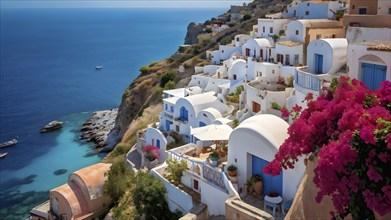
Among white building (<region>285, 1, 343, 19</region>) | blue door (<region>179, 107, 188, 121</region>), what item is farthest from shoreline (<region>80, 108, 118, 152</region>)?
white building (<region>285, 1, 343, 19</region>)

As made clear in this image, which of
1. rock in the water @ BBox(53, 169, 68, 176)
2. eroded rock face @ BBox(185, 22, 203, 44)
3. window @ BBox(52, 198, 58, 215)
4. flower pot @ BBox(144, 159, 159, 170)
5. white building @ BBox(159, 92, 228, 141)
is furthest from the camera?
eroded rock face @ BBox(185, 22, 203, 44)

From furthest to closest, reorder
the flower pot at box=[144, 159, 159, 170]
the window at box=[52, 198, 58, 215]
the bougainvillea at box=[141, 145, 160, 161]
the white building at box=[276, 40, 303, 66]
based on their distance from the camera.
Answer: the white building at box=[276, 40, 303, 66] < the window at box=[52, 198, 58, 215] < the bougainvillea at box=[141, 145, 160, 161] < the flower pot at box=[144, 159, 159, 170]

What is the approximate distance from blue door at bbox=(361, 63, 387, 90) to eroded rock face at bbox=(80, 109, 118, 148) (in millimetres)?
43790

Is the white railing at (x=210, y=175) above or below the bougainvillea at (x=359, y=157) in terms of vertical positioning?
below

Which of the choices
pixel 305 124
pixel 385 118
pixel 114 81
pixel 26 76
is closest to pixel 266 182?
pixel 305 124

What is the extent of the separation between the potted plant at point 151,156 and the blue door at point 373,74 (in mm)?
15696

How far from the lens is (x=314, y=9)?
41000 mm

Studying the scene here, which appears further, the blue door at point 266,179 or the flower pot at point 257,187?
the flower pot at point 257,187

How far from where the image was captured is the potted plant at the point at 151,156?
26797 millimetres

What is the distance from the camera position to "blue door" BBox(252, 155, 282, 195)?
A: 16969 millimetres

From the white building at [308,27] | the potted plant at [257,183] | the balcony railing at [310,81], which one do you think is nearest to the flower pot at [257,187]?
the potted plant at [257,183]

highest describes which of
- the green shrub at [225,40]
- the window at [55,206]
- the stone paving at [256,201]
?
the green shrub at [225,40]

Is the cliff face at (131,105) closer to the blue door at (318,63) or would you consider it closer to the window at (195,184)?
the blue door at (318,63)

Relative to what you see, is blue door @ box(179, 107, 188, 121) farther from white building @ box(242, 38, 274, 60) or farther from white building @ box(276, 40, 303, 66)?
white building @ box(242, 38, 274, 60)
